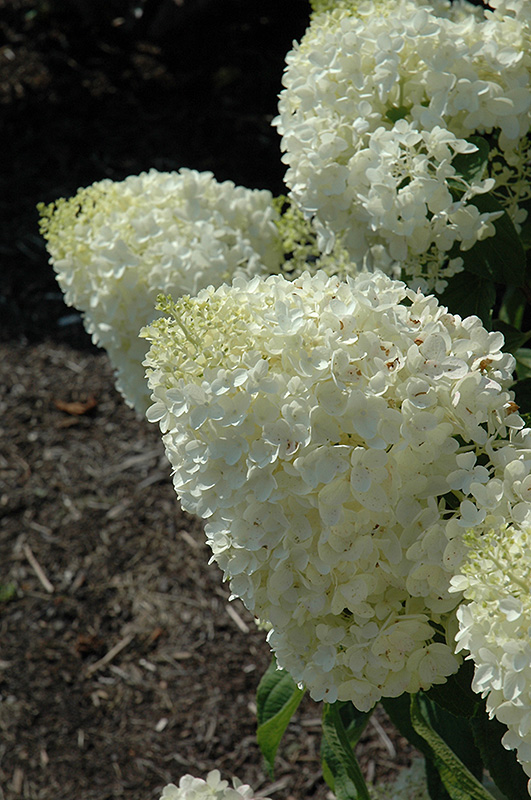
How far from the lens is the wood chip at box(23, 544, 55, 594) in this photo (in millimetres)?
2501

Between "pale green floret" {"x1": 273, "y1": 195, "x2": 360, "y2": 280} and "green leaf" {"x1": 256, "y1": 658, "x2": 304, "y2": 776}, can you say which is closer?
"green leaf" {"x1": 256, "y1": 658, "x2": 304, "y2": 776}

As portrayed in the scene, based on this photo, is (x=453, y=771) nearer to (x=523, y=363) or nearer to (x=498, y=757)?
(x=498, y=757)

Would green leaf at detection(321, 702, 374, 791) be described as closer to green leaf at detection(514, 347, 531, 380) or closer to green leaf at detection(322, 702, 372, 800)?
green leaf at detection(322, 702, 372, 800)

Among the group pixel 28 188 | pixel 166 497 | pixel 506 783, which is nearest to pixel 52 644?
pixel 166 497

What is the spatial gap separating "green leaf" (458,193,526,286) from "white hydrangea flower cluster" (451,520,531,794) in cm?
56

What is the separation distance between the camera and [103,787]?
210 cm

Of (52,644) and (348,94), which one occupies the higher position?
(348,94)

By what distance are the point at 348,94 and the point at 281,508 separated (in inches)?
26.8

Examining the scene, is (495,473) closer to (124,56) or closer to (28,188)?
(28,188)

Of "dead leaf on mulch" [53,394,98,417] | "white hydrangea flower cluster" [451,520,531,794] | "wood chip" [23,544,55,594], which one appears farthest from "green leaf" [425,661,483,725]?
"dead leaf on mulch" [53,394,98,417]

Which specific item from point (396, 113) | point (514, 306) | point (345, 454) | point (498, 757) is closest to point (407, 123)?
point (396, 113)

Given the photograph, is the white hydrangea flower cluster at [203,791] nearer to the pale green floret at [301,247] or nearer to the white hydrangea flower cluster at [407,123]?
the white hydrangea flower cluster at [407,123]

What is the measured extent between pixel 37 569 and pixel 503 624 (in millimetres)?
2053

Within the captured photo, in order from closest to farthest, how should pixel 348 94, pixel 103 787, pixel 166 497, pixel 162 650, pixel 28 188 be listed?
pixel 348 94 → pixel 103 787 → pixel 162 650 → pixel 166 497 → pixel 28 188
